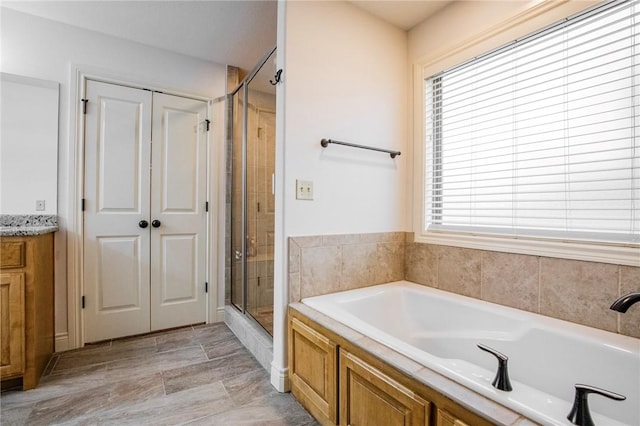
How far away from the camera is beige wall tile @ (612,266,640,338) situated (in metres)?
1.21

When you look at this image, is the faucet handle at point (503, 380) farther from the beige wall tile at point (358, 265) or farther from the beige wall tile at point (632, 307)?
the beige wall tile at point (358, 265)

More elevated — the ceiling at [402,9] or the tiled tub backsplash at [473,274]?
the ceiling at [402,9]

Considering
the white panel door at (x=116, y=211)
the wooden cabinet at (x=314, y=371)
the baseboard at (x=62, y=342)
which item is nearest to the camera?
the wooden cabinet at (x=314, y=371)

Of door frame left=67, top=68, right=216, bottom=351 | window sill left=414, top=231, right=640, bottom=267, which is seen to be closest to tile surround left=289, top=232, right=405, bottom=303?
window sill left=414, top=231, right=640, bottom=267

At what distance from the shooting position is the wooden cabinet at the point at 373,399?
942 millimetres

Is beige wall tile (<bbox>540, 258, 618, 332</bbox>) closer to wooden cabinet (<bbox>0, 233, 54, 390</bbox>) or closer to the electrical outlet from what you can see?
the electrical outlet

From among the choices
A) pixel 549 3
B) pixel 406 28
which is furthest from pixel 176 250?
pixel 549 3

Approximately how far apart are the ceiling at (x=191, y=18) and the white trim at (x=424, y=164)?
1.19 feet

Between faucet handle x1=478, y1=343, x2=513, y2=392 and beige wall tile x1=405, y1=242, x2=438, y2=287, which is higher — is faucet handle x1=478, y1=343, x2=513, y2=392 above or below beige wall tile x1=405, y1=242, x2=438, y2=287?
below

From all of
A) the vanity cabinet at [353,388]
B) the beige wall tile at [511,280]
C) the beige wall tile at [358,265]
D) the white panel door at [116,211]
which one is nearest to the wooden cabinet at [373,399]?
the vanity cabinet at [353,388]

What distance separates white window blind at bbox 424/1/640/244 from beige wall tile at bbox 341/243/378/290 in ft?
1.78

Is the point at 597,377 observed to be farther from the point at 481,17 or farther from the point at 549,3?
the point at 481,17

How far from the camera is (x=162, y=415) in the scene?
150 centimetres

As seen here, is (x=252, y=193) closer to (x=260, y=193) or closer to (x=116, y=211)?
(x=260, y=193)
